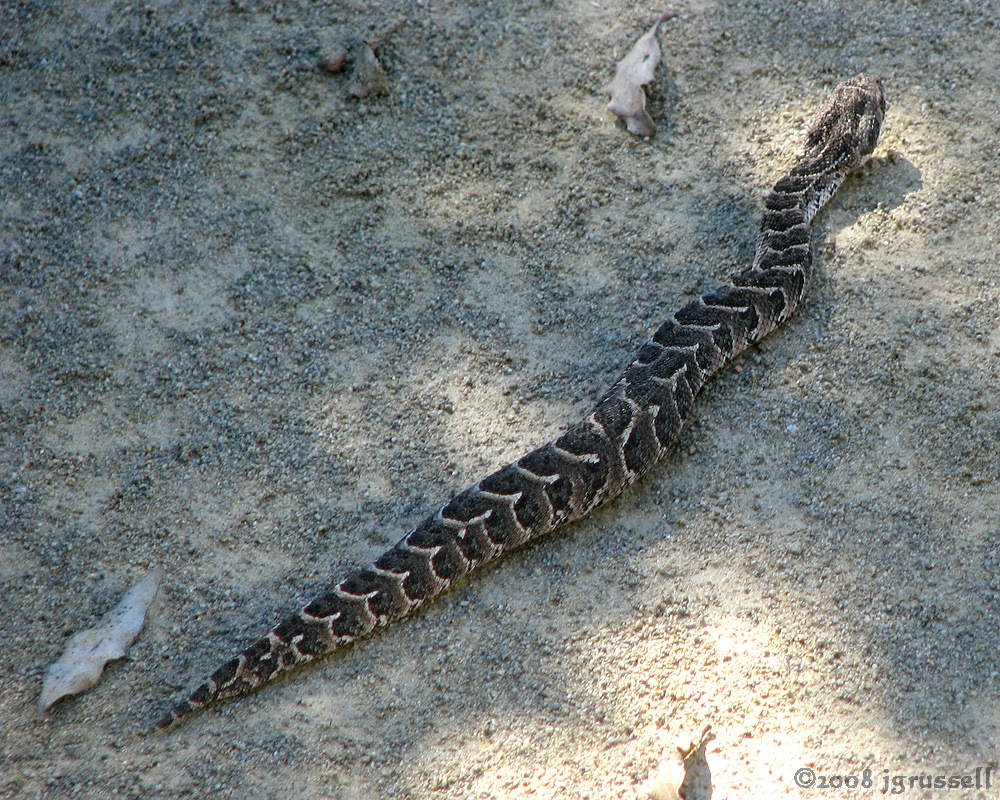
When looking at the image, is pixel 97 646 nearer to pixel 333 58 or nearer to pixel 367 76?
pixel 367 76

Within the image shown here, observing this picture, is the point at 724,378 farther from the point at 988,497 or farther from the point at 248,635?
the point at 248,635

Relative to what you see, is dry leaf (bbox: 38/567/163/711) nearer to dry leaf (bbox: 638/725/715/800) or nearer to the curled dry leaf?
dry leaf (bbox: 638/725/715/800)

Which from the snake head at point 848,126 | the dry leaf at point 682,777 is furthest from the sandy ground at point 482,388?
the snake head at point 848,126

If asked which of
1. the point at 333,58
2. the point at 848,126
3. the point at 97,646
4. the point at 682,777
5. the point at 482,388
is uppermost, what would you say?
the point at 333,58

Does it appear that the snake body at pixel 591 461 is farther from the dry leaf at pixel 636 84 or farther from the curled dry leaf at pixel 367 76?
the curled dry leaf at pixel 367 76

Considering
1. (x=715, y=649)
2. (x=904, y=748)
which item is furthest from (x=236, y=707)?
(x=904, y=748)

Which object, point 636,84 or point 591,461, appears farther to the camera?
point 636,84

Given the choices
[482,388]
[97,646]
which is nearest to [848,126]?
[482,388]

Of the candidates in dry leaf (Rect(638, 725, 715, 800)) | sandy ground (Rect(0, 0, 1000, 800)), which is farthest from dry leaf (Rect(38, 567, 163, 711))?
dry leaf (Rect(638, 725, 715, 800))
